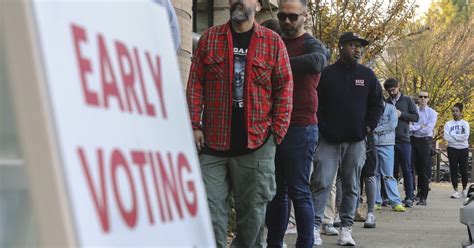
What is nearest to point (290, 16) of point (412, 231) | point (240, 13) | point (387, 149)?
point (240, 13)

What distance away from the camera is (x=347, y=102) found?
7320mm

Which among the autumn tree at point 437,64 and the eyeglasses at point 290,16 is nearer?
the eyeglasses at point 290,16

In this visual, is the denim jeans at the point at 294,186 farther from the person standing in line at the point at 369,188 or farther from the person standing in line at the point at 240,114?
the person standing in line at the point at 369,188

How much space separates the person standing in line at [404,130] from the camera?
40.1 feet

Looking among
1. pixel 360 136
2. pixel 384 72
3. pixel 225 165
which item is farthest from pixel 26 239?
pixel 384 72

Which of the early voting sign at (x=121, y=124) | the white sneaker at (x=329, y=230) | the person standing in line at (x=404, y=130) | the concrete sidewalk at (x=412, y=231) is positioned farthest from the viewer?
the person standing in line at (x=404, y=130)

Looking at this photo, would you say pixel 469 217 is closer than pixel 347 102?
Yes

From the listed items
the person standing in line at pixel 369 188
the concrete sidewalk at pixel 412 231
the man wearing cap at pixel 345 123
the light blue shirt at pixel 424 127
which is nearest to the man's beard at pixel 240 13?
the man wearing cap at pixel 345 123

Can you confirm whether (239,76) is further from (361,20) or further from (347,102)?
(361,20)

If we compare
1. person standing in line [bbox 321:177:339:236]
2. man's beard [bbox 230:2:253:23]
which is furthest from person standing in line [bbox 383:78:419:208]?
man's beard [bbox 230:2:253:23]

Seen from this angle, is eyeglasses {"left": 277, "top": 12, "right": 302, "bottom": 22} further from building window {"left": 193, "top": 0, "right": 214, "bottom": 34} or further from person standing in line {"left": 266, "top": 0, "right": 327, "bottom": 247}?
building window {"left": 193, "top": 0, "right": 214, "bottom": 34}

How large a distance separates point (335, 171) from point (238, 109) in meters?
2.56

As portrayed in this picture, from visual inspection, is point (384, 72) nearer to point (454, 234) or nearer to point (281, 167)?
point (454, 234)

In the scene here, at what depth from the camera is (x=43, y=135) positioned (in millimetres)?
1926
